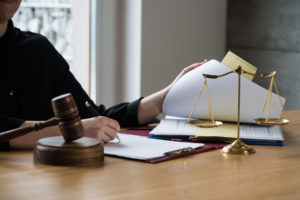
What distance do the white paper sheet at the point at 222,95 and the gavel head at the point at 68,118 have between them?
1.99 ft

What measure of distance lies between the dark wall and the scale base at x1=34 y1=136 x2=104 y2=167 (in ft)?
8.72

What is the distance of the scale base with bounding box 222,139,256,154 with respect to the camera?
1.80 metres

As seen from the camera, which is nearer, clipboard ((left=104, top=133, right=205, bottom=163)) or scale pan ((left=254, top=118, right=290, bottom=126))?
clipboard ((left=104, top=133, right=205, bottom=163))

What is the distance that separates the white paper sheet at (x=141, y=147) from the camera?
1723 millimetres

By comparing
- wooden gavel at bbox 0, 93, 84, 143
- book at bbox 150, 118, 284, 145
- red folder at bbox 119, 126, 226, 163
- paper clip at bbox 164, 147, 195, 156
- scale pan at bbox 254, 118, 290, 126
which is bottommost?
red folder at bbox 119, 126, 226, 163

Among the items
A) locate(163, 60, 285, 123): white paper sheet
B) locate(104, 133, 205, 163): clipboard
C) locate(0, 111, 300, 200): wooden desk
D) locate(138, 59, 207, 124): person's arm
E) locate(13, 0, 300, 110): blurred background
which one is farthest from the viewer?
locate(13, 0, 300, 110): blurred background

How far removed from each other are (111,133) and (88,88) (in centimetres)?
224

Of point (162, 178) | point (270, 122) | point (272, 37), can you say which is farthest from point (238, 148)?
point (272, 37)

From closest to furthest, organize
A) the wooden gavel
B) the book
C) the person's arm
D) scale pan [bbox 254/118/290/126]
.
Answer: the wooden gavel
scale pan [bbox 254/118/290/126]
the book
the person's arm

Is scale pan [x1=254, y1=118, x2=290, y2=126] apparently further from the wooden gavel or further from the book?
the wooden gavel

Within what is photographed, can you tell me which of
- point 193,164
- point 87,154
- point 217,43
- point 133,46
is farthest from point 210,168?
point 217,43

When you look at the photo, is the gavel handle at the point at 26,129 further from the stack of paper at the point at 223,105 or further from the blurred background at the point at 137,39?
the blurred background at the point at 137,39

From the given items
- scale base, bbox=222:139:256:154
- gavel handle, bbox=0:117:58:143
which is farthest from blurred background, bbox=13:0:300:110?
gavel handle, bbox=0:117:58:143

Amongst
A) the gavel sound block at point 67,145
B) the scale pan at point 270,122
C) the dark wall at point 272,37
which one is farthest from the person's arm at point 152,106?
the dark wall at point 272,37
